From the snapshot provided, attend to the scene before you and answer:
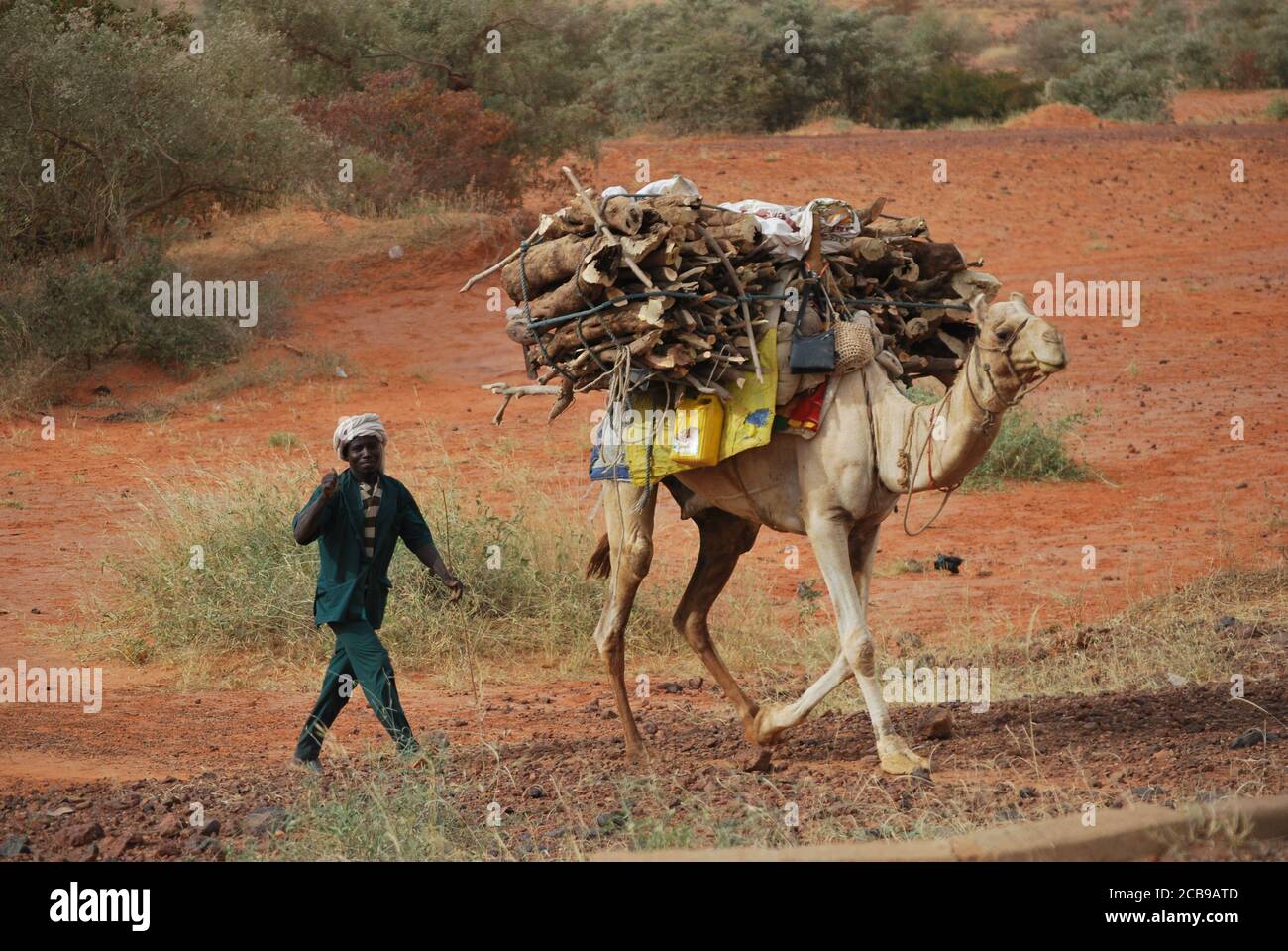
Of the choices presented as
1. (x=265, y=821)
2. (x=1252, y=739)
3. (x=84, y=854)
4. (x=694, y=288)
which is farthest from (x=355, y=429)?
(x=1252, y=739)

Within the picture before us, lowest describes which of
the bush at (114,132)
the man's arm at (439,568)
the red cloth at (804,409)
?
the man's arm at (439,568)

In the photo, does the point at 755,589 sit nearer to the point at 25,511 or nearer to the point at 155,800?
the point at 155,800

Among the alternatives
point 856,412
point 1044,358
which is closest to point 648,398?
point 856,412

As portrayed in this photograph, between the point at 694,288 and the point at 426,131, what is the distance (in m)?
18.3

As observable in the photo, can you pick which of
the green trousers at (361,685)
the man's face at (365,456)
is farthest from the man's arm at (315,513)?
the green trousers at (361,685)

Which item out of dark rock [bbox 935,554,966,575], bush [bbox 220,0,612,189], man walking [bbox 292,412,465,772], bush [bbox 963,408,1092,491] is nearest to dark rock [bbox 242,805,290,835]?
man walking [bbox 292,412,465,772]

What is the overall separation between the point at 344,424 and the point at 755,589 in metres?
4.58

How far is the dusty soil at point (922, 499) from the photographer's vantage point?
24.0 ft

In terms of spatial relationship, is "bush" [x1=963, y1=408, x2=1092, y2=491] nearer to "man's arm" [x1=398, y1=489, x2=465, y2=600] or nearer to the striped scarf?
"man's arm" [x1=398, y1=489, x2=465, y2=600]

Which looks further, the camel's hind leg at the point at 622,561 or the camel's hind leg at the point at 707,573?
the camel's hind leg at the point at 707,573

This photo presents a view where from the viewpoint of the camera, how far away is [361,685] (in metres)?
7.22

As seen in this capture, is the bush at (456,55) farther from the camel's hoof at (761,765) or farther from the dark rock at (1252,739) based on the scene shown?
the dark rock at (1252,739)

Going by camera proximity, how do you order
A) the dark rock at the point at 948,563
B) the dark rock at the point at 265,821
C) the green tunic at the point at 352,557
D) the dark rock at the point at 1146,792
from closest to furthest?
the dark rock at the point at 1146,792 < the dark rock at the point at 265,821 < the green tunic at the point at 352,557 < the dark rock at the point at 948,563

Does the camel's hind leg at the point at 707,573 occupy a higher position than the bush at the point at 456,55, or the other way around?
the bush at the point at 456,55
